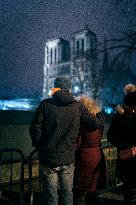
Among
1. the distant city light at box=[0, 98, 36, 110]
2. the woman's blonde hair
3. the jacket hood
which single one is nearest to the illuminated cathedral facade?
the distant city light at box=[0, 98, 36, 110]

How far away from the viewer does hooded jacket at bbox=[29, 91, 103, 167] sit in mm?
3965

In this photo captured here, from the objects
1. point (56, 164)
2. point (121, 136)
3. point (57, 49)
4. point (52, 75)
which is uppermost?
point (57, 49)

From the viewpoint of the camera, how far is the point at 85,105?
455cm

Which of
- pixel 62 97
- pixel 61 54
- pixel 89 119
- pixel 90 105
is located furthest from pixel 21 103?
pixel 62 97

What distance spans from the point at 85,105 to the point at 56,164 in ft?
3.40

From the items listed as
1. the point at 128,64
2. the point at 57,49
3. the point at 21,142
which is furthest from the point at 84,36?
the point at 21,142

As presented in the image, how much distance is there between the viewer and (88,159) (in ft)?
15.0

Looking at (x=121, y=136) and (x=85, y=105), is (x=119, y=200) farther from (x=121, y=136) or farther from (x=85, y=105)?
(x=85, y=105)

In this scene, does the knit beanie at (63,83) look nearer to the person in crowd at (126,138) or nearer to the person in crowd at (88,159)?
the person in crowd at (88,159)

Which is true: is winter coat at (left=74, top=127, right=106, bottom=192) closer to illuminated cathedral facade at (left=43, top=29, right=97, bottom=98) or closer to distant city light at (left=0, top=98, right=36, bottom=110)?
illuminated cathedral facade at (left=43, top=29, right=97, bottom=98)

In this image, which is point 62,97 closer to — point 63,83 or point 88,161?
point 63,83

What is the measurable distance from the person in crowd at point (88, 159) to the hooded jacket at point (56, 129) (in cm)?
40

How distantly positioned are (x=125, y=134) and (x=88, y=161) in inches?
26.4

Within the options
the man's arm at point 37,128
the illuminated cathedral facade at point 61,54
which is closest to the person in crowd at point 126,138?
the man's arm at point 37,128
